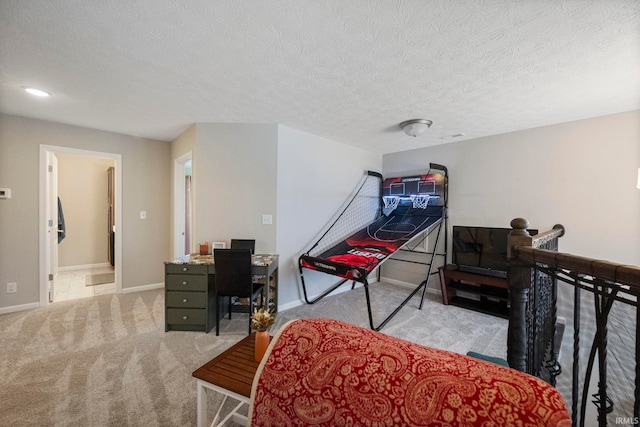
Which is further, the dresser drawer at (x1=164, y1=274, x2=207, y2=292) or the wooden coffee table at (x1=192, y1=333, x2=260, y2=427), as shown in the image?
the dresser drawer at (x1=164, y1=274, x2=207, y2=292)

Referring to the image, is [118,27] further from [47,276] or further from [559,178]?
[559,178]

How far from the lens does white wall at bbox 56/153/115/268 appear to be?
5094 millimetres

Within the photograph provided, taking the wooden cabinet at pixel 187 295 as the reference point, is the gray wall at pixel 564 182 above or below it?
above

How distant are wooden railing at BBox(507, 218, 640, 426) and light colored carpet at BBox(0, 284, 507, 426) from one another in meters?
1.36

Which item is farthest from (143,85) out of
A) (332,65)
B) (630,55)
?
(630,55)

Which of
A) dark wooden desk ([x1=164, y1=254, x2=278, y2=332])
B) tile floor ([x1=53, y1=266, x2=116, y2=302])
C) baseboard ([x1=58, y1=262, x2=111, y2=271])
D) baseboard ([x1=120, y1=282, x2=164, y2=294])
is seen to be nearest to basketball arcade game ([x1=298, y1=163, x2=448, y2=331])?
dark wooden desk ([x1=164, y1=254, x2=278, y2=332])

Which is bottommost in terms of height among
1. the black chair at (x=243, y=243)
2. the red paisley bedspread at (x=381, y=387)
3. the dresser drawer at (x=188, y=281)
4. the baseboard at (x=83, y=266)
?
the baseboard at (x=83, y=266)

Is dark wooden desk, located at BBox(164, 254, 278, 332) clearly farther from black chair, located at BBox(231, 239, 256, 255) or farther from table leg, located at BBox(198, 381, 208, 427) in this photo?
table leg, located at BBox(198, 381, 208, 427)

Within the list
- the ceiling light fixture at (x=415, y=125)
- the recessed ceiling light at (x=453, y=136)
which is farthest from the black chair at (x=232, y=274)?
the recessed ceiling light at (x=453, y=136)

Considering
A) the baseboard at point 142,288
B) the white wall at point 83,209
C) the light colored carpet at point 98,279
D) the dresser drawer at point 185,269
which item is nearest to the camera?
the dresser drawer at point 185,269

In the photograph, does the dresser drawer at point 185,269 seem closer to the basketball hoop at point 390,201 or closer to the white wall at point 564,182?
the basketball hoop at point 390,201

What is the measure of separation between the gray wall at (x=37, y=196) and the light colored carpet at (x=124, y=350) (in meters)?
0.49

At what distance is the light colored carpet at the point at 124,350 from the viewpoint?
1677 mm

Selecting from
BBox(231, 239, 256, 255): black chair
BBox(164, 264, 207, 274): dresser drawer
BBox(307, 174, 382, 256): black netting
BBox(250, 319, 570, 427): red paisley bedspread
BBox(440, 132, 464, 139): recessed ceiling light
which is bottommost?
BBox(164, 264, 207, 274): dresser drawer
